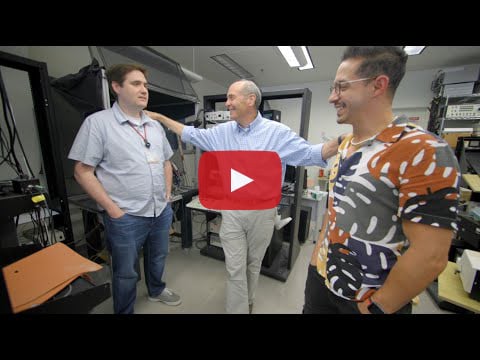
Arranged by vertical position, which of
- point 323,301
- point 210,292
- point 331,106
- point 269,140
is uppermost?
point 331,106

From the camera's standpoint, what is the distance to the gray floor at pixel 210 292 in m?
1.51

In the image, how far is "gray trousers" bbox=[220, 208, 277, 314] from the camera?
1.22 metres

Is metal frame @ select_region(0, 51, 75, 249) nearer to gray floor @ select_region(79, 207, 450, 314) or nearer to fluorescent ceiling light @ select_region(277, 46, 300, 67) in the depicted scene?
gray floor @ select_region(79, 207, 450, 314)

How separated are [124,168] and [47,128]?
0.65 meters

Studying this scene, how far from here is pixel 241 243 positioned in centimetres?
124

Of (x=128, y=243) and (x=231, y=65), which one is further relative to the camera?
(x=231, y=65)

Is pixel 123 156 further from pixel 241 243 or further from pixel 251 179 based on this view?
pixel 241 243

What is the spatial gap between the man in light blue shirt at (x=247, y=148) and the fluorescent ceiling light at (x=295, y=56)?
1.58 meters

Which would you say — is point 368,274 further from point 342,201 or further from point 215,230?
point 215,230

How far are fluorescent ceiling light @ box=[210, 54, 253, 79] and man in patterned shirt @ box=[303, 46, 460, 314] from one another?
2.70 metres

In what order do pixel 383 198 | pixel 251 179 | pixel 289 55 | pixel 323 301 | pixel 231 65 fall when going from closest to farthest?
pixel 383 198 < pixel 323 301 < pixel 251 179 < pixel 289 55 < pixel 231 65

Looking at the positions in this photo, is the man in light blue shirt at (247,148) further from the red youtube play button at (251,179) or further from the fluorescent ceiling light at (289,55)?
the fluorescent ceiling light at (289,55)

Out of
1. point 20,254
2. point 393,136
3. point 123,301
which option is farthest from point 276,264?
point 20,254

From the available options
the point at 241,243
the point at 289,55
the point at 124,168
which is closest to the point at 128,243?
the point at 124,168
